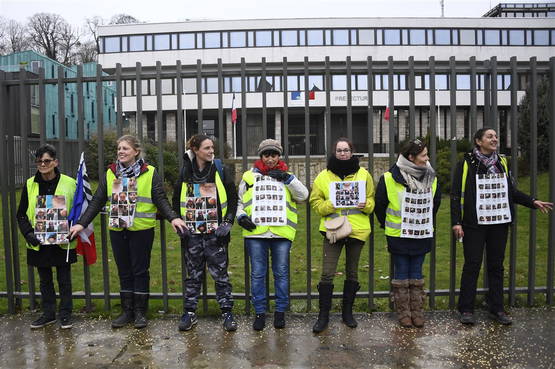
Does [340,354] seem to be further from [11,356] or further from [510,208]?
[11,356]

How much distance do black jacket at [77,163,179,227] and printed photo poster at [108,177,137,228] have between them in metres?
0.15

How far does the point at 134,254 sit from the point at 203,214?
0.79 meters

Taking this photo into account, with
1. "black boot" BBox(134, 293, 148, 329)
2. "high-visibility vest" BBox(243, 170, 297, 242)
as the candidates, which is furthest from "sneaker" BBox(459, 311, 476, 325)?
"black boot" BBox(134, 293, 148, 329)

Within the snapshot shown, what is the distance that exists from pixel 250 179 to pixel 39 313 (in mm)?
2844

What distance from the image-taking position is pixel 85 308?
5.86 m

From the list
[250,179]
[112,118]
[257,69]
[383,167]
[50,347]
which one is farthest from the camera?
[112,118]

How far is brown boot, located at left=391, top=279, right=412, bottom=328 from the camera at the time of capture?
17.2ft

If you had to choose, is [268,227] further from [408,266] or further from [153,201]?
[408,266]

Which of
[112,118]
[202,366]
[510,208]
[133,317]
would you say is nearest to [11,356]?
[133,317]

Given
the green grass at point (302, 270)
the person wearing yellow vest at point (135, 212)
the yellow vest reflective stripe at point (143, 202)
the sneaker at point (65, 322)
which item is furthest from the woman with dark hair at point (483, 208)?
the sneaker at point (65, 322)

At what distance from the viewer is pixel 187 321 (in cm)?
518

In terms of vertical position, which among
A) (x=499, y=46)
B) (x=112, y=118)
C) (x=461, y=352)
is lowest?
(x=461, y=352)

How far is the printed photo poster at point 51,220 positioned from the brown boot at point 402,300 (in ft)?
10.9

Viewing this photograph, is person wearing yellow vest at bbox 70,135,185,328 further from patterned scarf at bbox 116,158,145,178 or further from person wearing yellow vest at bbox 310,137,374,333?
person wearing yellow vest at bbox 310,137,374,333
